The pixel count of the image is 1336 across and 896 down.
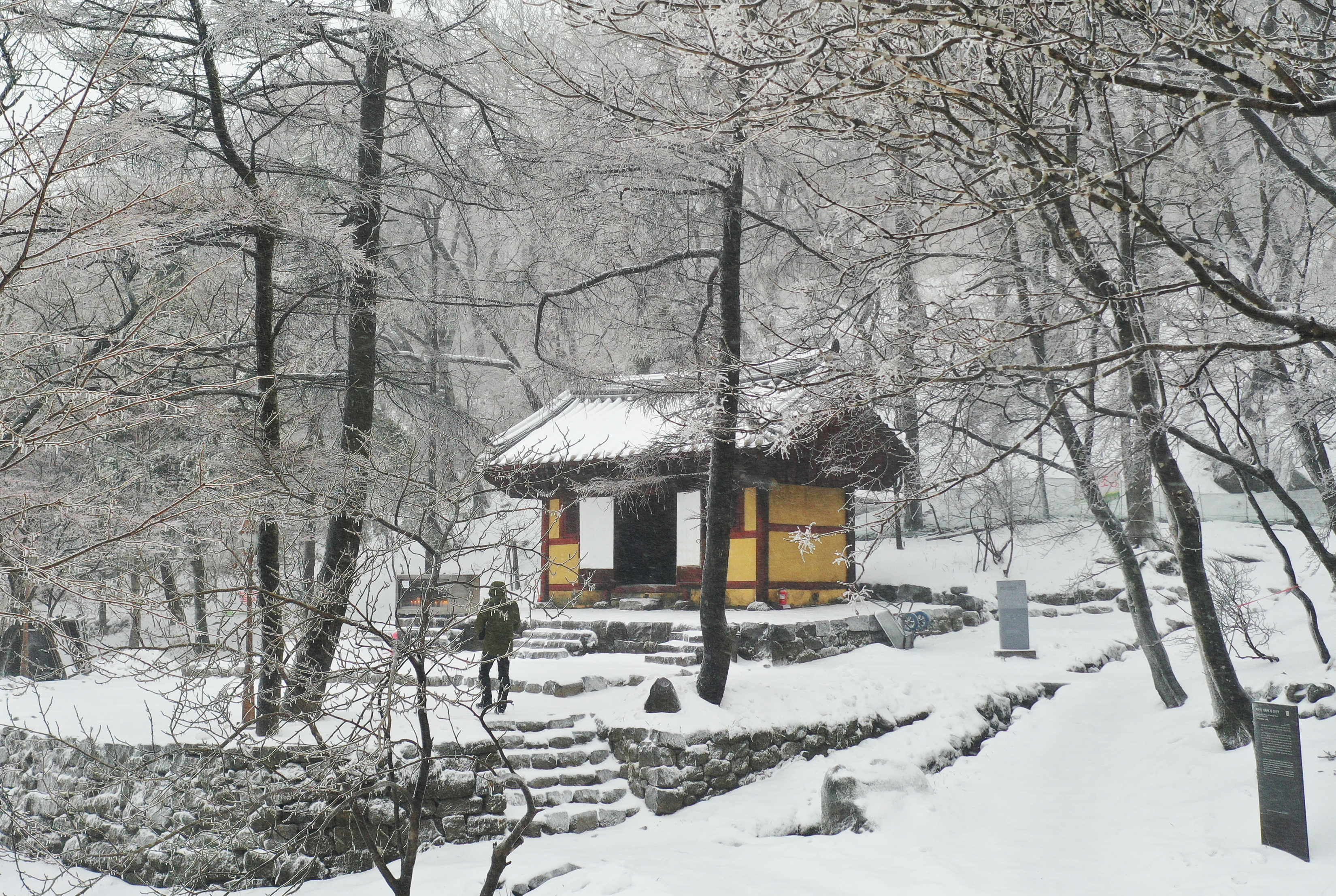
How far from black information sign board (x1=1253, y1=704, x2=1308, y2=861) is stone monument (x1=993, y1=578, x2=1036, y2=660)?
27.8 feet

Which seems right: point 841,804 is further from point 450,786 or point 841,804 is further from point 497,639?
point 497,639

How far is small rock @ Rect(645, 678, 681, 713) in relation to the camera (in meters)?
9.49

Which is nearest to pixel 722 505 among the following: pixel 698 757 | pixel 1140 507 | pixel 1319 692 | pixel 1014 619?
pixel 698 757

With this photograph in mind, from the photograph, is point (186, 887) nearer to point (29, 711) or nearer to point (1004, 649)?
point (29, 711)

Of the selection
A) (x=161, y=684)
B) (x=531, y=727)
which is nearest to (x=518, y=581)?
(x=531, y=727)

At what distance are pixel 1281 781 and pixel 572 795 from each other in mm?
5712

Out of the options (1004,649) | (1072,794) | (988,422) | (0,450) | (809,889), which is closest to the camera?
(809,889)

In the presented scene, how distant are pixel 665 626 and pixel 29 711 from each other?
8951mm

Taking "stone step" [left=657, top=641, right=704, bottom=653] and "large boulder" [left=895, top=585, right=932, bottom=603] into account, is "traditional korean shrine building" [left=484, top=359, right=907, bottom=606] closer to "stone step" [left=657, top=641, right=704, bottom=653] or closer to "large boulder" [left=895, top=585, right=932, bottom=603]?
"stone step" [left=657, top=641, right=704, bottom=653]

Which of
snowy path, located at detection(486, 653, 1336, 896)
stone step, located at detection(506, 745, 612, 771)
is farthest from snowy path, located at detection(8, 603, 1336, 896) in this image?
stone step, located at detection(506, 745, 612, 771)

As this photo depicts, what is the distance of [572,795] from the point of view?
8531 mm

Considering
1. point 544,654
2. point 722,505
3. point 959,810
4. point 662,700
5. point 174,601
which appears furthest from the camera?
point 544,654

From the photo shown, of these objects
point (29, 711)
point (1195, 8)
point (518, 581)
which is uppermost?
point (1195, 8)

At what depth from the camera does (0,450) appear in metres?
7.32
